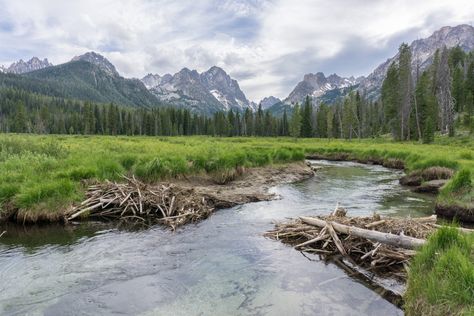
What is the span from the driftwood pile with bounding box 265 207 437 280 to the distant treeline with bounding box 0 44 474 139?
172 feet

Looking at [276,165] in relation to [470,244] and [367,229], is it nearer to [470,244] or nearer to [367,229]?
[367,229]

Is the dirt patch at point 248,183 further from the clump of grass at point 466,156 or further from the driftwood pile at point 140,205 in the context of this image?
the clump of grass at point 466,156

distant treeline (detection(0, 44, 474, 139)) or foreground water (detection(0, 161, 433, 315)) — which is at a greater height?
distant treeline (detection(0, 44, 474, 139))

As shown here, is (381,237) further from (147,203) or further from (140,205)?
(147,203)

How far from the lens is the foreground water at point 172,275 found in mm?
8898

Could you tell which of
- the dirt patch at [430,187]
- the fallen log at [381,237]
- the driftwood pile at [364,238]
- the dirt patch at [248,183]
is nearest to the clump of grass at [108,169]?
the dirt patch at [248,183]

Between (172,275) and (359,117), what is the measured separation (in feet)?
389

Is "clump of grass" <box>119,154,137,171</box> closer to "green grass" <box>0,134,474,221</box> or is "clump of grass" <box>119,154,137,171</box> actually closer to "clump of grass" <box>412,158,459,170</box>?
"green grass" <box>0,134,474,221</box>

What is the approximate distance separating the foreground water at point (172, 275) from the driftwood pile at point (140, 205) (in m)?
0.82

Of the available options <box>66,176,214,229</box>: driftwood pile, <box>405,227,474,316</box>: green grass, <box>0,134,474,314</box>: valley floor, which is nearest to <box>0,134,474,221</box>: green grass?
<box>0,134,474,314</box>: valley floor

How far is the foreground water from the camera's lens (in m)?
8.90

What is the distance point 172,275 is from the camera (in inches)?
423

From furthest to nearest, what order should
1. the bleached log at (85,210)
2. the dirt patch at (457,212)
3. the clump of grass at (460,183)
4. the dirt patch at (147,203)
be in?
the clump of grass at (460,183), the dirt patch at (457,212), the dirt patch at (147,203), the bleached log at (85,210)

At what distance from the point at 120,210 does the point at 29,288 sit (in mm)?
7388
